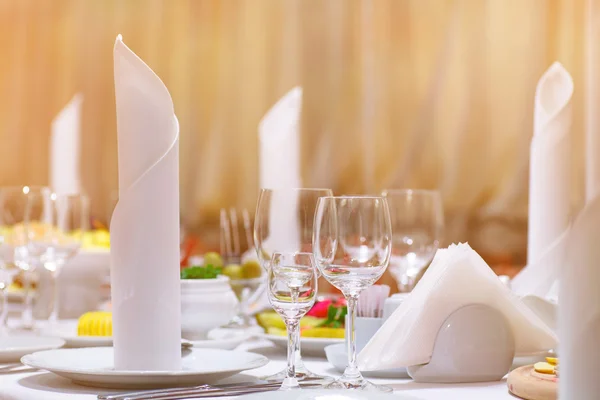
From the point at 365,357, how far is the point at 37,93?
496cm

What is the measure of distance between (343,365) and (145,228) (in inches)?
13.4

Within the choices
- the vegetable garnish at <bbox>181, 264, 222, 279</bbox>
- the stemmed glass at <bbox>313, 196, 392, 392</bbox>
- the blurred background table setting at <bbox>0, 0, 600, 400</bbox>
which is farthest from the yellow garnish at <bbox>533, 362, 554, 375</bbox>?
the vegetable garnish at <bbox>181, 264, 222, 279</bbox>

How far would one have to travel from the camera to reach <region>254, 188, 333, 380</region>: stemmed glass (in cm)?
115

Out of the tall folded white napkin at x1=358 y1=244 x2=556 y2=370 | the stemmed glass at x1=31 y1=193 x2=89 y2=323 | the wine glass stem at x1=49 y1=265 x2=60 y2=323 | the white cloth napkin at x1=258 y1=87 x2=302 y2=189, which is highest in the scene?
the white cloth napkin at x1=258 y1=87 x2=302 y2=189

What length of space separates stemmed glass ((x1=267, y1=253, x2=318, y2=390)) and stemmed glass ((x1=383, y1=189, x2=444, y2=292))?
50cm

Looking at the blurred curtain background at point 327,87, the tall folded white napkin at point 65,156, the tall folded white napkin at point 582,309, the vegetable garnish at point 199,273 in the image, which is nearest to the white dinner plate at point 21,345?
the vegetable garnish at point 199,273

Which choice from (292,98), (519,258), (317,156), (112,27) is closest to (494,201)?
(519,258)

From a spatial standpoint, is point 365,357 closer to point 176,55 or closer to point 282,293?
point 282,293

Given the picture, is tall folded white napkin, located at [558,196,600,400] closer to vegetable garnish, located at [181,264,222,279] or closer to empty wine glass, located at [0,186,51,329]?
vegetable garnish, located at [181,264,222,279]

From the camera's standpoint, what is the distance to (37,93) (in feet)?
18.6

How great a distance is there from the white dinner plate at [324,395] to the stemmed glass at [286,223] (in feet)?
0.69

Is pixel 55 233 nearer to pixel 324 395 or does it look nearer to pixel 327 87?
pixel 324 395

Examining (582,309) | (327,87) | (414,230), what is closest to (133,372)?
(582,309)

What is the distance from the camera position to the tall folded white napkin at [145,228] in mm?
1113
